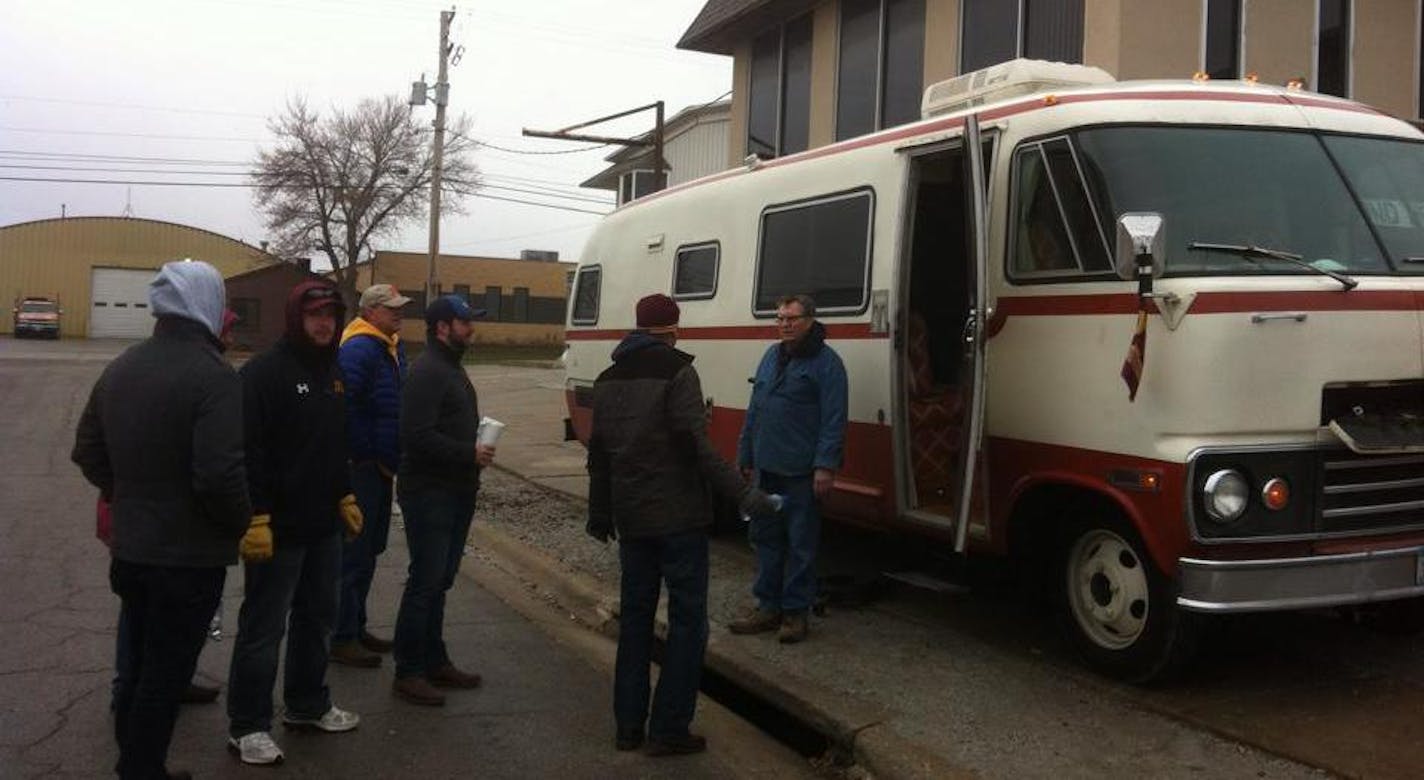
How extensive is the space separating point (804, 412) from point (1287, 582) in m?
2.43

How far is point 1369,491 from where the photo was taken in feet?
15.9

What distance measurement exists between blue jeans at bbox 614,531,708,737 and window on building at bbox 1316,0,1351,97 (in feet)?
34.4

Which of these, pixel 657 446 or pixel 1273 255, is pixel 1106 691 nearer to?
pixel 1273 255

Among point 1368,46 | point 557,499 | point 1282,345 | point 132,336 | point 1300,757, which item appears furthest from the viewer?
point 132,336

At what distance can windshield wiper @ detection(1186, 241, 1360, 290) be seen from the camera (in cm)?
473

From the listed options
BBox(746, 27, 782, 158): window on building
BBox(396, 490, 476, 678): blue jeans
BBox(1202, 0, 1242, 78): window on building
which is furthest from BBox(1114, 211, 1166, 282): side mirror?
BBox(746, 27, 782, 158): window on building

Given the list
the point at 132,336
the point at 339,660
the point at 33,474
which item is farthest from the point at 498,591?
the point at 132,336

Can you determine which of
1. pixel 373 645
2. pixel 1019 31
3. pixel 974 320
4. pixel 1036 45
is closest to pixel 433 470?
pixel 373 645

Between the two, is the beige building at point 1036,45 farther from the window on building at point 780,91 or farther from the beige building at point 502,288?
the beige building at point 502,288

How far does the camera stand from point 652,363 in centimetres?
466

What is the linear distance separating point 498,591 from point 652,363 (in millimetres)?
3515

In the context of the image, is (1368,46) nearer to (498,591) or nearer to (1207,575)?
(1207,575)

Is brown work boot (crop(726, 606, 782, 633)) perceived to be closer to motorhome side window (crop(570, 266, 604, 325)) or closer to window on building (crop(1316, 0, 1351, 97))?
motorhome side window (crop(570, 266, 604, 325))

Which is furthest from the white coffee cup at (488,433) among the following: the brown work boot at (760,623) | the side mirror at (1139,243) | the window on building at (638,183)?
the window on building at (638,183)
